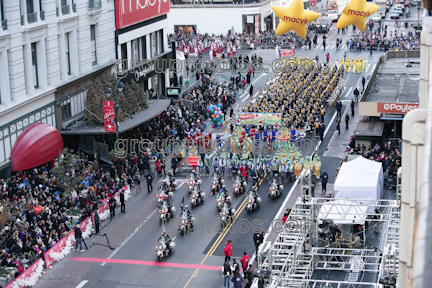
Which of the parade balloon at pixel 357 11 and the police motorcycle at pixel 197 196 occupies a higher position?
the parade balloon at pixel 357 11

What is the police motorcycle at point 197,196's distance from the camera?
3334 centimetres

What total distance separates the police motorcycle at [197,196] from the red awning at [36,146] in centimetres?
864

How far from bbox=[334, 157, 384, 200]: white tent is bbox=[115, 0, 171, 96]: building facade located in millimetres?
21797

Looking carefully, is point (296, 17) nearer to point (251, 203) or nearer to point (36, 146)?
point (251, 203)

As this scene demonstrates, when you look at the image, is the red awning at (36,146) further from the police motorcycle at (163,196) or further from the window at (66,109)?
the police motorcycle at (163,196)

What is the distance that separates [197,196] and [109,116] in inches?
319

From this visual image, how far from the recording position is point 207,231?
101ft

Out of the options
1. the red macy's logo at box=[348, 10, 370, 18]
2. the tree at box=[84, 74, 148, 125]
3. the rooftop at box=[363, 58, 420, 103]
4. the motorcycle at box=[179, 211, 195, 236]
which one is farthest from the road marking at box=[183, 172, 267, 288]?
the rooftop at box=[363, 58, 420, 103]

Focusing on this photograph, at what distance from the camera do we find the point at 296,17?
34.5 m

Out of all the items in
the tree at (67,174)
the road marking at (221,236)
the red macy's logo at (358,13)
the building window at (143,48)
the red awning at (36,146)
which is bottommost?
the road marking at (221,236)

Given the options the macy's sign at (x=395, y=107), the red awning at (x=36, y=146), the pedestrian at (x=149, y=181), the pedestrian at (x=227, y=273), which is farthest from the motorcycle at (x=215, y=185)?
the macy's sign at (x=395, y=107)

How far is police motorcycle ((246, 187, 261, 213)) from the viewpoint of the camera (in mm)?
32219

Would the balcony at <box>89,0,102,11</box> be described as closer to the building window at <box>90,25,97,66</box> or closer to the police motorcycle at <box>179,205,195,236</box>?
the building window at <box>90,25,97,66</box>

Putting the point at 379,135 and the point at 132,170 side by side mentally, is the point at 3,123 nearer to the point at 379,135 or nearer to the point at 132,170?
the point at 132,170
